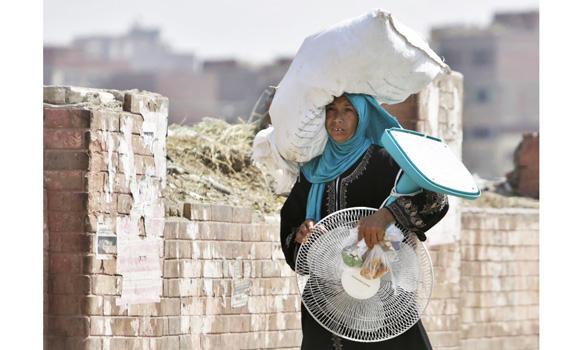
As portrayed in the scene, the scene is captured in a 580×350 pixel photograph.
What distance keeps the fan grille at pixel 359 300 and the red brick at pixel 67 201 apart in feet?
5.49

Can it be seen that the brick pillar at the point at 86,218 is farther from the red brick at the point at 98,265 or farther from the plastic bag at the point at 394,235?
the plastic bag at the point at 394,235

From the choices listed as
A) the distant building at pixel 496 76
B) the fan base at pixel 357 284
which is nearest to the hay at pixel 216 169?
the fan base at pixel 357 284

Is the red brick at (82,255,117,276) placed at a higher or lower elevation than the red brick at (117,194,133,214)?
lower

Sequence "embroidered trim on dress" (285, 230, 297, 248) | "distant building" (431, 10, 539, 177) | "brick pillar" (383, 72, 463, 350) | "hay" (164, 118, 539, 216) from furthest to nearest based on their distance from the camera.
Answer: "distant building" (431, 10, 539, 177) → "brick pillar" (383, 72, 463, 350) → "hay" (164, 118, 539, 216) → "embroidered trim on dress" (285, 230, 297, 248)

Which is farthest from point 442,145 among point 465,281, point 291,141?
point 465,281

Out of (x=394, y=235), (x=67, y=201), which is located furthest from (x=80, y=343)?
(x=394, y=235)

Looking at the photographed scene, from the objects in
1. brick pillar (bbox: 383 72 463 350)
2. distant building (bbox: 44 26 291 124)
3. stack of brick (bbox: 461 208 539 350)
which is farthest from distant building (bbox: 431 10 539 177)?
brick pillar (bbox: 383 72 463 350)

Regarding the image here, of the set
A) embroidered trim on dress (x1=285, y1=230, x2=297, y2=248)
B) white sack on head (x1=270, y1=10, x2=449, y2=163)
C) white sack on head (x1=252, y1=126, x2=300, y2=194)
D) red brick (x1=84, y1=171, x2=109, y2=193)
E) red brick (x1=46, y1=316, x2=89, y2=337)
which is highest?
white sack on head (x1=270, y1=10, x2=449, y2=163)

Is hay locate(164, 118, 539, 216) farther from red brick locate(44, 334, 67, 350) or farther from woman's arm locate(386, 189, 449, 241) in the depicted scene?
woman's arm locate(386, 189, 449, 241)

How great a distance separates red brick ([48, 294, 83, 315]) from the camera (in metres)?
6.63

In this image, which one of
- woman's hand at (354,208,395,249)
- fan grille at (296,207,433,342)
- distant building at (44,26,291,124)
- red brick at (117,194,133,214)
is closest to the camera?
woman's hand at (354,208,395,249)

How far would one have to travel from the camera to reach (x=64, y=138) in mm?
6645

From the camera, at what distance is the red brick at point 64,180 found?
261 inches

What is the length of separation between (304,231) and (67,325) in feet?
6.00
